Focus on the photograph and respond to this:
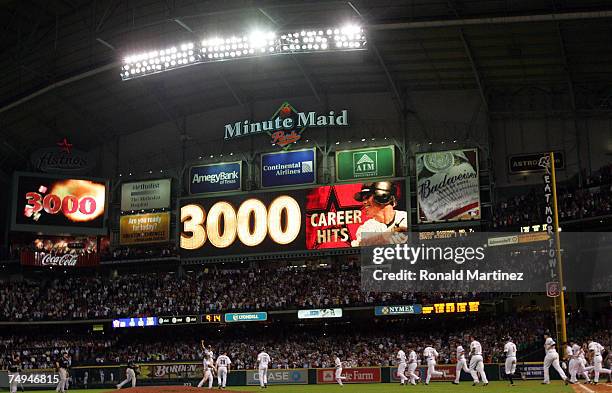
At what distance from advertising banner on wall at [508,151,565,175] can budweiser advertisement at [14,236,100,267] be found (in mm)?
32921

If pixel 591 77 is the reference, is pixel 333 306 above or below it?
below

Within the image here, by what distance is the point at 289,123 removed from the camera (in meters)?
56.7

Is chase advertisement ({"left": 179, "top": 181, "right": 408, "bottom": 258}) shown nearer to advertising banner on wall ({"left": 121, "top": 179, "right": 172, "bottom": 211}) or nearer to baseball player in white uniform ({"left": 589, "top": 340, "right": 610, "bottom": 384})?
advertising banner on wall ({"left": 121, "top": 179, "right": 172, "bottom": 211})

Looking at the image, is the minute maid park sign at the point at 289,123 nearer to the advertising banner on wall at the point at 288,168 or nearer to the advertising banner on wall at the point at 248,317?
the advertising banner on wall at the point at 288,168

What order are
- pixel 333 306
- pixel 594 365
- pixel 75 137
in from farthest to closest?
1. pixel 75 137
2. pixel 333 306
3. pixel 594 365

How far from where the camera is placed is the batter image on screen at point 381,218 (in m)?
51.5

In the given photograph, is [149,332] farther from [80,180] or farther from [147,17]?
[147,17]

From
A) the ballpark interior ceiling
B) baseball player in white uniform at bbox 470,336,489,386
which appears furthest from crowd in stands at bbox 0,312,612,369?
the ballpark interior ceiling

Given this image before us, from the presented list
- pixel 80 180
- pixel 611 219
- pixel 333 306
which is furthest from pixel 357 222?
pixel 80 180

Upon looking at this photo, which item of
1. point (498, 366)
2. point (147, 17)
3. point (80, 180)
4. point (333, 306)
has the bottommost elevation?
point (498, 366)

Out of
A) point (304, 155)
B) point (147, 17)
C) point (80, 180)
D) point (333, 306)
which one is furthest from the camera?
point (80, 180)

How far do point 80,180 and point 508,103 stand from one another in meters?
33.2

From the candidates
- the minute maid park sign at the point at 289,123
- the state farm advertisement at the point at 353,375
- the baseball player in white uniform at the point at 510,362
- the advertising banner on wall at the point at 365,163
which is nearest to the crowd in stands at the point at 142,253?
the minute maid park sign at the point at 289,123

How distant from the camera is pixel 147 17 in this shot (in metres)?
47.8
